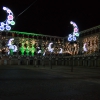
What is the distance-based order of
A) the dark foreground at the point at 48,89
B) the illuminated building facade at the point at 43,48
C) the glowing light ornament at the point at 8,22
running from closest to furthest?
1. the dark foreground at the point at 48,89
2. the glowing light ornament at the point at 8,22
3. the illuminated building facade at the point at 43,48

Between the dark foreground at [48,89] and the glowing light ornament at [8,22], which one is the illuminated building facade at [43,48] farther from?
the dark foreground at [48,89]

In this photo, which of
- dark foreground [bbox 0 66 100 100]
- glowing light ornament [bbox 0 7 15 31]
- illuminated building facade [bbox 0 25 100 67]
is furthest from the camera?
illuminated building facade [bbox 0 25 100 67]

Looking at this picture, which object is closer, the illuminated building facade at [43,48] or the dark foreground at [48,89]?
the dark foreground at [48,89]

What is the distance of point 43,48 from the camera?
353 feet

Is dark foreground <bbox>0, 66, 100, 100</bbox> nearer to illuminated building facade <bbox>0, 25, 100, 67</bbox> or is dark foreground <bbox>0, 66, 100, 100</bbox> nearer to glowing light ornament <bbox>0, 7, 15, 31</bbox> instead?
glowing light ornament <bbox>0, 7, 15, 31</bbox>

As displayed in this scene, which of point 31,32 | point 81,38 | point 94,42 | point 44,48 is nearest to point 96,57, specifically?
point 94,42

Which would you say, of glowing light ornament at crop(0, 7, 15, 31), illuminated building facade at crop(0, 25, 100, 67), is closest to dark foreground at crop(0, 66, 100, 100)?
glowing light ornament at crop(0, 7, 15, 31)

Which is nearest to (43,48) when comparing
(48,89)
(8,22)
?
(8,22)

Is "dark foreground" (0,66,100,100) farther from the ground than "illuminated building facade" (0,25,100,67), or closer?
closer

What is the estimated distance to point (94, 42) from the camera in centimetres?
8625

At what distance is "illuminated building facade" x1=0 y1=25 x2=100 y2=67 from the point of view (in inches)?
3460

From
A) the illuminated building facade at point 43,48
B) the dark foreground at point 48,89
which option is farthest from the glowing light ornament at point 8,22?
the illuminated building facade at point 43,48

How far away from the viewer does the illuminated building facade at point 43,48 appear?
87.9 meters

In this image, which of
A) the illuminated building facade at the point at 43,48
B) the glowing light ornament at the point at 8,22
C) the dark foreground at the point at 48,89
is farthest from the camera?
the illuminated building facade at the point at 43,48
